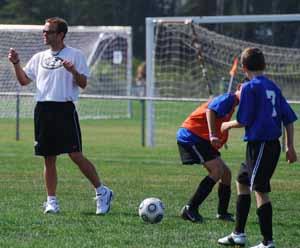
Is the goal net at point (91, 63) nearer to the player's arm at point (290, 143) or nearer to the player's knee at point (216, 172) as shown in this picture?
the player's knee at point (216, 172)

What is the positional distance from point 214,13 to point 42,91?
112 feet

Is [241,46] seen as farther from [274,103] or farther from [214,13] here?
[214,13]

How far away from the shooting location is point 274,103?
26.4 feet

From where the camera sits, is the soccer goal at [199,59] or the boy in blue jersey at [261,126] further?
the soccer goal at [199,59]

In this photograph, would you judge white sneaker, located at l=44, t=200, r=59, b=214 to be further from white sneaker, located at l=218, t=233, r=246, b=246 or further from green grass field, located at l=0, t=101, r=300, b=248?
white sneaker, located at l=218, t=233, r=246, b=246

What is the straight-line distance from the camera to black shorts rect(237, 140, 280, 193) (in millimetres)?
8008

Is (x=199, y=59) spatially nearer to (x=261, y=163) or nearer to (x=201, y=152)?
(x=201, y=152)

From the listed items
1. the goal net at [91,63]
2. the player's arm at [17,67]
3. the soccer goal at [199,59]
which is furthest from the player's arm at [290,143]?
the goal net at [91,63]

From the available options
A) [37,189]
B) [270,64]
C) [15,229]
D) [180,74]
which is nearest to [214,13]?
[180,74]

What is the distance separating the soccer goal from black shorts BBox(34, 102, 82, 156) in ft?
21.7

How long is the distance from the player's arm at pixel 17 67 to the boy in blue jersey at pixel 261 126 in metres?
2.70

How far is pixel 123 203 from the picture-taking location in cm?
1066

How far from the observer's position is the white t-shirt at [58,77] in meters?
9.83

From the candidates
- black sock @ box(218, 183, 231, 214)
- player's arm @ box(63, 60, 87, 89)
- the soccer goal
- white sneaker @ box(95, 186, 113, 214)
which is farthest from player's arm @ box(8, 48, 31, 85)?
the soccer goal
